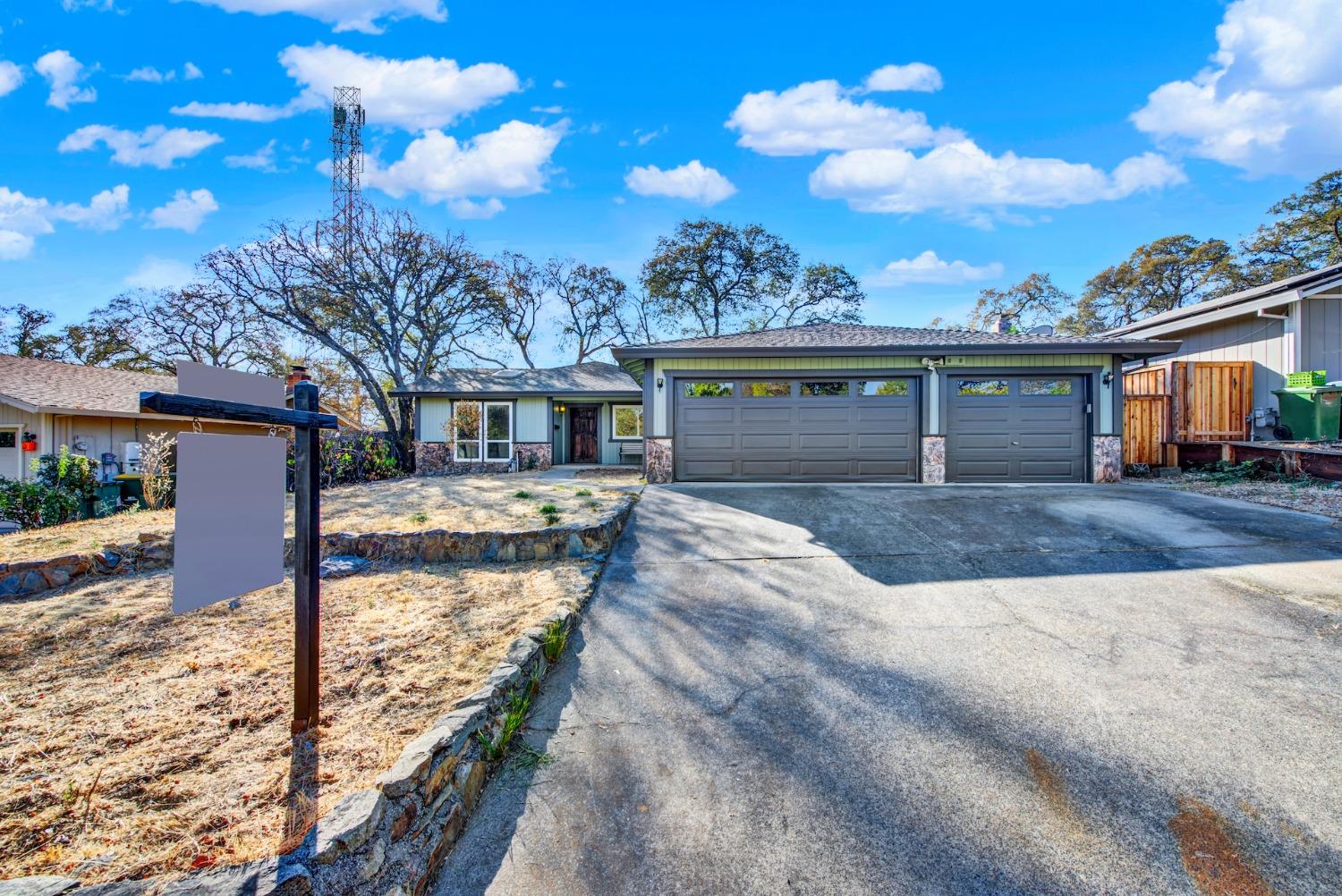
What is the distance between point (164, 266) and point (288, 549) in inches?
798

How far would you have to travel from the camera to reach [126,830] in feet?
5.76

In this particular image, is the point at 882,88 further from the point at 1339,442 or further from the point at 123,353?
the point at 123,353

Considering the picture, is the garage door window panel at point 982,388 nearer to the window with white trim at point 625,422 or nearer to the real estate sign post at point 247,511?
the window with white trim at point 625,422

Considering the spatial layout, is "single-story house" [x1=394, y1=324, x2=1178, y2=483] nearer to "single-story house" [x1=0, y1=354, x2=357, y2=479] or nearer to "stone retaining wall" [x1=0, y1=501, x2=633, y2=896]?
"stone retaining wall" [x1=0, y1=501, x2=633, y2=896]

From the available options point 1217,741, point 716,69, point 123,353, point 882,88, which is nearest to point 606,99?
point 716,69

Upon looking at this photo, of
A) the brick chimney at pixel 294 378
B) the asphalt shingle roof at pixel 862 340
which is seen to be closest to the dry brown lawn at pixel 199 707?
the brick chimney at pixel 294 378

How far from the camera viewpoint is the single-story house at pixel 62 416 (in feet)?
41.1

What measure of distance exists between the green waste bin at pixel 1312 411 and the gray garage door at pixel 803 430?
7275 mm

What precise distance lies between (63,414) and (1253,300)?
27.1 m

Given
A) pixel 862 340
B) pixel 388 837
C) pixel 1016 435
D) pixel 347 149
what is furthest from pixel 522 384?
pixel 388 837

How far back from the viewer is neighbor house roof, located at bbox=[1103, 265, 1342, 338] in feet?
34.8

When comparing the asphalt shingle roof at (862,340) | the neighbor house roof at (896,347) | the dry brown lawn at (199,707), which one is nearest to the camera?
the dry brown lawn at (199,707)

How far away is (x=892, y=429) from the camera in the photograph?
31.8 ft

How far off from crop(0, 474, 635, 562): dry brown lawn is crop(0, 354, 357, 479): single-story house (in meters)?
4.26
